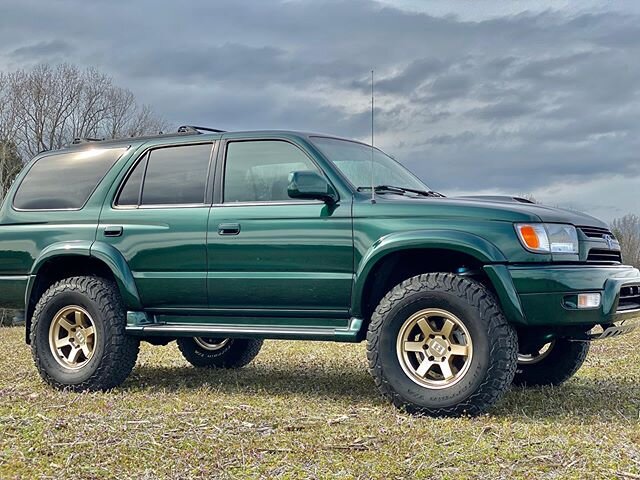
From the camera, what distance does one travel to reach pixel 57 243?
6930mm

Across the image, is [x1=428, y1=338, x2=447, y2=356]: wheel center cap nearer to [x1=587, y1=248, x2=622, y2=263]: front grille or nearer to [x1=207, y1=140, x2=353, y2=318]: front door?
[x1=207, y1=140, x2=353, y2=318]: front door

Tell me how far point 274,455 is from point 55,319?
3.14 m

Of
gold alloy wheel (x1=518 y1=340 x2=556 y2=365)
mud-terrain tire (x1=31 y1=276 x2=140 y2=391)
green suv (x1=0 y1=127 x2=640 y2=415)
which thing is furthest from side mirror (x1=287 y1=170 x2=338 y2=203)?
gold alloy wheel (x1=518 y1=340 x2=556 y2=365)

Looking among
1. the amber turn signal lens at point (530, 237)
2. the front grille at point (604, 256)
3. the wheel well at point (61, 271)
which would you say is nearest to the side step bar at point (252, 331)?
the wheel well at point (61, 271)

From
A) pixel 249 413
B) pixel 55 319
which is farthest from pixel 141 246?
pixel 249 413

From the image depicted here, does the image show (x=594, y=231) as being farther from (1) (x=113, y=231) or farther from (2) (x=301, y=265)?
(1) (x=113, y=231)

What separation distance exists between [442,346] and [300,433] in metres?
1.15

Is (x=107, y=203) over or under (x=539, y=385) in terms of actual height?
over

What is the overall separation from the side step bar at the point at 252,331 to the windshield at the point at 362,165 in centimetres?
106

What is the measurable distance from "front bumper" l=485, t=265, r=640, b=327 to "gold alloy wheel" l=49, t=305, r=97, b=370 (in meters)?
3.39

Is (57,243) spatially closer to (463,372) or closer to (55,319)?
(55,319)

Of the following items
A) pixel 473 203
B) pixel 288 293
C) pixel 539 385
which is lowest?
pixel 539 385

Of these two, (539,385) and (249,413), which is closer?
(249,413)

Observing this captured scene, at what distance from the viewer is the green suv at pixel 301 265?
5367 millimetres
